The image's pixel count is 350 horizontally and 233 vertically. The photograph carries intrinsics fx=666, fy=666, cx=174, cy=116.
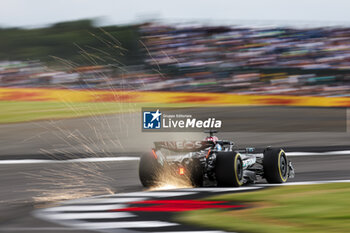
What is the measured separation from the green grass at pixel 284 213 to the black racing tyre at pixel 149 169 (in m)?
1.20

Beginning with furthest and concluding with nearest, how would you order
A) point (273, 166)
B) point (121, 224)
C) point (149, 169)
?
1. point (273, 166)
2. point (149, 169)
3. point (121, 224)

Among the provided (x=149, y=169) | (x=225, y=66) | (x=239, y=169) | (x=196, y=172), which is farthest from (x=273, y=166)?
(x=225, y=66)

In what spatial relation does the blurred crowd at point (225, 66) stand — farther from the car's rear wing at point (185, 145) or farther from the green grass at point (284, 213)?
the green grass at point (284, 213)

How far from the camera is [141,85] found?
2123cm

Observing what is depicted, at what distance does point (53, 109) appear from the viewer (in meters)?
19.3

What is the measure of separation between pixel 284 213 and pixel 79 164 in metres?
7.20

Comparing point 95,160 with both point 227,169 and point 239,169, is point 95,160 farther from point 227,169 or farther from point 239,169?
point 227,169

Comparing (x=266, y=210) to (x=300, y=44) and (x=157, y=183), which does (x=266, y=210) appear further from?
(x=300, y=44)

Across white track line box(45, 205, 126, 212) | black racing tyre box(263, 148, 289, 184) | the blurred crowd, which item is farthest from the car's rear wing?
the blurred crowd

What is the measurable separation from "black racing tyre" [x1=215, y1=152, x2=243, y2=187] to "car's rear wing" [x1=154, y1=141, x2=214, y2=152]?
24 centimetres

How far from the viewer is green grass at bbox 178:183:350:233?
5188 millimetres

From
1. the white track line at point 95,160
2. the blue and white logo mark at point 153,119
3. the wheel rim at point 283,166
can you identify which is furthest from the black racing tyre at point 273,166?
the white track line at point 95,160

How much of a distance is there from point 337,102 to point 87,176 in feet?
33.5

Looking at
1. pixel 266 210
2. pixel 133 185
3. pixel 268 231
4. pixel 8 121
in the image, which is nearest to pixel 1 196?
pixel 133 185
